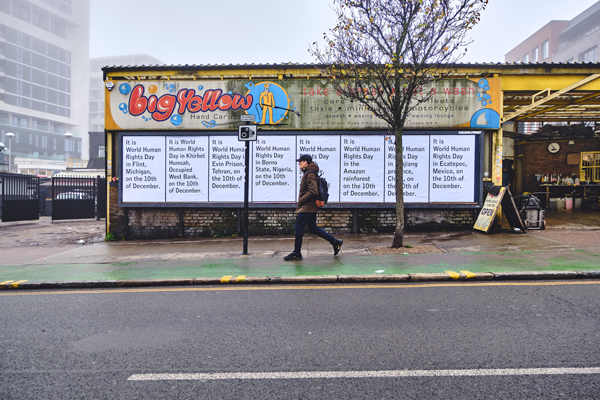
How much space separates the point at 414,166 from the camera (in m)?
11.2

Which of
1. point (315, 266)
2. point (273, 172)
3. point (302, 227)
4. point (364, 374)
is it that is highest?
point (273, 172)

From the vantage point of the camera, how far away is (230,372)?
328 centimetres

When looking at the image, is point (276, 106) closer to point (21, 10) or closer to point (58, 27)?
point (21, 10)

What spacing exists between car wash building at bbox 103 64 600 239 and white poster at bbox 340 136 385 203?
0.03 m

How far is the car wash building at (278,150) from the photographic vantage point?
1105 centimetres

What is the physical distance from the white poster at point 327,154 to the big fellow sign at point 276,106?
1.18ft

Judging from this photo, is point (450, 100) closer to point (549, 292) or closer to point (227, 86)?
point (227, 86)

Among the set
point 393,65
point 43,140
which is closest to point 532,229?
point 393,65

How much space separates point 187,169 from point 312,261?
18.1ft

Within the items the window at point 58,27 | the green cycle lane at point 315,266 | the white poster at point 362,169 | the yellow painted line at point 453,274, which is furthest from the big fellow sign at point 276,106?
the window at point 58,27

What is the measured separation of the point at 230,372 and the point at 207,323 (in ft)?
4.22

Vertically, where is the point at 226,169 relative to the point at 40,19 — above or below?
below

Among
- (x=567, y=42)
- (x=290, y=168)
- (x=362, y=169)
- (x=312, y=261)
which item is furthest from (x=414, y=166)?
(x=567, y=42)

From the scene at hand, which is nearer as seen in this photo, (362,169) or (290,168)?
(362,169)
